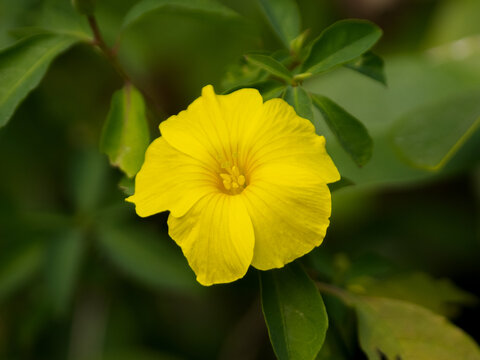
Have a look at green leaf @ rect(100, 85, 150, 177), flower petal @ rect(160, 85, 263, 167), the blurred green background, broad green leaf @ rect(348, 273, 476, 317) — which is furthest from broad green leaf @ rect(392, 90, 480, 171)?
green leaf @ rect(100, 85, 150, 177)

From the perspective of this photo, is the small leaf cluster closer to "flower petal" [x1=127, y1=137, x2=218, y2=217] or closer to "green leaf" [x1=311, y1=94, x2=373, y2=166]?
"green leaf" [x1=311, y1=94, x2=373, y2=166]

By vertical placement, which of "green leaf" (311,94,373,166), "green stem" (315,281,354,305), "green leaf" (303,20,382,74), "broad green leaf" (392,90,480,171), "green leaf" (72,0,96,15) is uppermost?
"green leaf" (72,0,96,15)

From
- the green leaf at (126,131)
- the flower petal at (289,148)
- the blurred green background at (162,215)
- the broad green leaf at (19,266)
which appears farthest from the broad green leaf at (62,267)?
the flower petal at (289,148)

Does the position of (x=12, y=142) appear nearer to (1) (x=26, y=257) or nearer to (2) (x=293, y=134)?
(1) (x=26, y=257)

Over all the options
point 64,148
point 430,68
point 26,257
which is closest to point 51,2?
point 26,257

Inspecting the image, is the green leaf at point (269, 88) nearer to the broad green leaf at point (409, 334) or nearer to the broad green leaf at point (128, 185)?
the broad green leaf at point (128, 185)

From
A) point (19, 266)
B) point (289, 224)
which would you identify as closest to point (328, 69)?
point (289, 224)

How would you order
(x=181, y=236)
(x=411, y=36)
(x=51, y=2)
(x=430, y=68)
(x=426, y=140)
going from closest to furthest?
(x=181, y=236)
(x=51, y=2)
(x=426, y=140)
(x=430, y=68)
(x=411, y=36)

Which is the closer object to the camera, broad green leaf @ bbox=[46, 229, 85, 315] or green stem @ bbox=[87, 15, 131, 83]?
green stem @ bbox=[87, 15, 131, 83]
